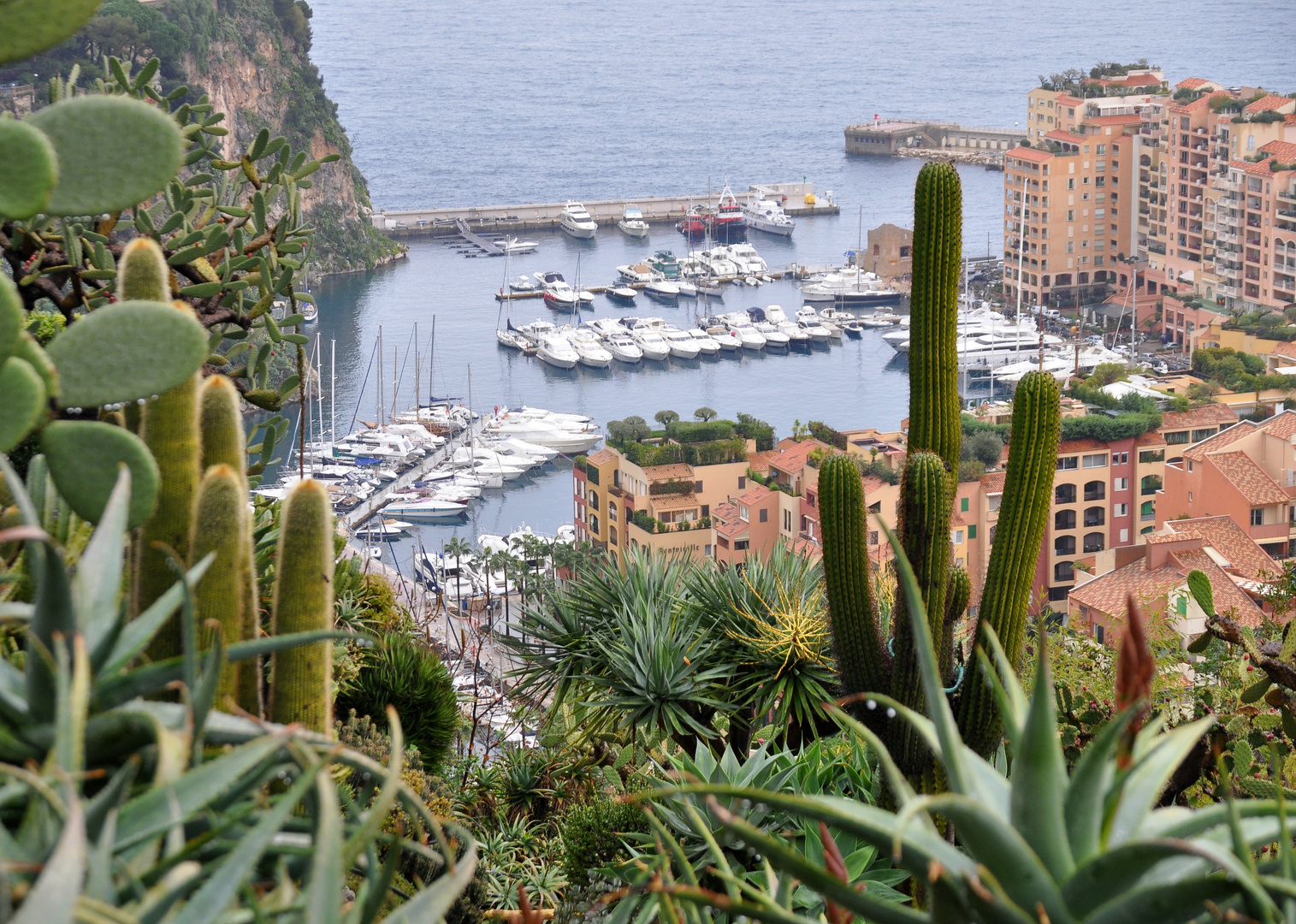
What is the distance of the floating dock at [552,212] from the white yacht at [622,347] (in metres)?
12.3

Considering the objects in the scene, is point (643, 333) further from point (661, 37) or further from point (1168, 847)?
point (661, 37)

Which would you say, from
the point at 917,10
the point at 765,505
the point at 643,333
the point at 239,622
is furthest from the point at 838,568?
the point at 917,10

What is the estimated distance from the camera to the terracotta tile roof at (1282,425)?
19.5 m

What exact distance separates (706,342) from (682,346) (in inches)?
31.0

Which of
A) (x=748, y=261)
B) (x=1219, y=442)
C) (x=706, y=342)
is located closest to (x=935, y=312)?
(x=1219, y=442)

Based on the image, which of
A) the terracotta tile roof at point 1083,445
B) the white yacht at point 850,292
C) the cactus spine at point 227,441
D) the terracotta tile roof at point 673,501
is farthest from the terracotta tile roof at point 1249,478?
the white yacht at point 850,292

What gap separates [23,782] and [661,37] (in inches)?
3691

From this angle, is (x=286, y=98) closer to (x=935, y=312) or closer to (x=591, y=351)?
(x=591, y=351)

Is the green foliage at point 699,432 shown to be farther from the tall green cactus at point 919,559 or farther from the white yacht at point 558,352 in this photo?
the tall green cactus at point 919,559

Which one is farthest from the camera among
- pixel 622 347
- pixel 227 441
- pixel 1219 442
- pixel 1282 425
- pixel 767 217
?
pixel 767 217

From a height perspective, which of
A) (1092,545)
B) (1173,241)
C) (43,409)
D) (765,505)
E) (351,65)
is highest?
(351,65)

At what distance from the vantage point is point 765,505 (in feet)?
73.9

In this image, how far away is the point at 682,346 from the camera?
38906 millimetres

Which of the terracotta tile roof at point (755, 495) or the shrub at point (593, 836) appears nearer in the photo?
the shrub at point (593, 836)
